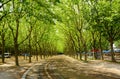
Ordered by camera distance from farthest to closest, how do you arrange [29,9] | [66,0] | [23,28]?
[23,28], [66,0], [29,9]

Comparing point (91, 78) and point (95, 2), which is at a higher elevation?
point (95, 2)

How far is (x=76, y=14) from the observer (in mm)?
54562

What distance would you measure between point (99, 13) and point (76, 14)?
12.6 metres

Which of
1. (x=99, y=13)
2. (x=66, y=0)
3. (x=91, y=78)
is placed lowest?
(x=91, y=78)

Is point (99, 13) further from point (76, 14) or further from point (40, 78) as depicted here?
point (40, 78)

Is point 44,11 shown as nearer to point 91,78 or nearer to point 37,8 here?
point 37,8

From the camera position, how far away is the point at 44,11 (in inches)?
1161

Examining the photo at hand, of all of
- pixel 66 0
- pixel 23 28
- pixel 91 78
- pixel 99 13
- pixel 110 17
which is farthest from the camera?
pixel 23 28


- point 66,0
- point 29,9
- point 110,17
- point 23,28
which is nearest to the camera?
point 29,9

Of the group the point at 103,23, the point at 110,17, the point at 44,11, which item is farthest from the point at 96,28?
the point at 44,11

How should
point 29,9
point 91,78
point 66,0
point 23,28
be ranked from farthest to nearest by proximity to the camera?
point 23,28 < point 66,0 < point 29,9 < point 91,78

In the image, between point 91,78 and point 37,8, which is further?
point 37,8

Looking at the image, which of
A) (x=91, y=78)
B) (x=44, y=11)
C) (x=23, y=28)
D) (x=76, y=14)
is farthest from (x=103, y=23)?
(x=23, y=28)

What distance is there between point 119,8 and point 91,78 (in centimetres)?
2290
